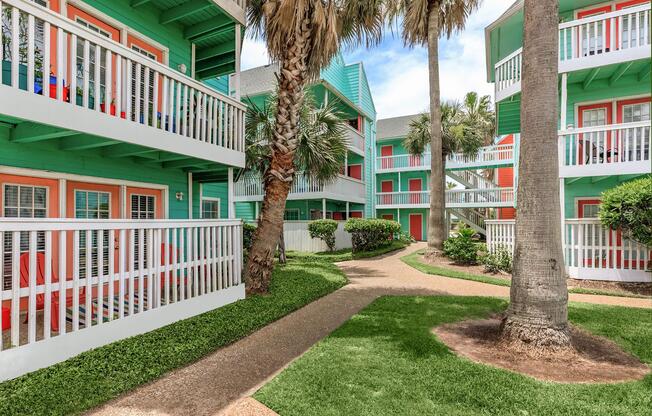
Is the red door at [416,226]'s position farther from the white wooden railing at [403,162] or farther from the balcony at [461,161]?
the white wooden railing at [403,162]

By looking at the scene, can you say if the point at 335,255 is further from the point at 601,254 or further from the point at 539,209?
the point at 539,209

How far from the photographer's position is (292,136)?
707cm

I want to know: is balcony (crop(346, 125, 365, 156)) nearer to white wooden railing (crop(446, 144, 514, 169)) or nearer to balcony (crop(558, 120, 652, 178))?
white wooden railing (crop(446, 144, 514, 169))

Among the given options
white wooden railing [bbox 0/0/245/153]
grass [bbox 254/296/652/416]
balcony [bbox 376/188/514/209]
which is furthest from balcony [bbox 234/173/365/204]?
grass [bbox 254/296/652/416]

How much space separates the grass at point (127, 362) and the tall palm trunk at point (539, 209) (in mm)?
4256

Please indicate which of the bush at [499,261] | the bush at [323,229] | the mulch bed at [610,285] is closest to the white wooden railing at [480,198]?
the bush at [323,229]

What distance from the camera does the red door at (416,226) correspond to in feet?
85.6

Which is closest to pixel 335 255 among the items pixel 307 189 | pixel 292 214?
pixel 307 189

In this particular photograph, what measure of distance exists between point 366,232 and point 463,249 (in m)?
5.22

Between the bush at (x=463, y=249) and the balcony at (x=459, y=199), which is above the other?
the balcony at (x=459, y=199)

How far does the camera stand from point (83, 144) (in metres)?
5.39

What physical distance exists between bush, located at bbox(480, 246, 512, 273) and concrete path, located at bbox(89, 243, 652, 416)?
1.90 m

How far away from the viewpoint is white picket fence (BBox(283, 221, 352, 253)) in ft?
54.6

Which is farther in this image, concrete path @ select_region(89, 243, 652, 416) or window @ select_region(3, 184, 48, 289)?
window @ select_region(3, 184, 48, 289)
